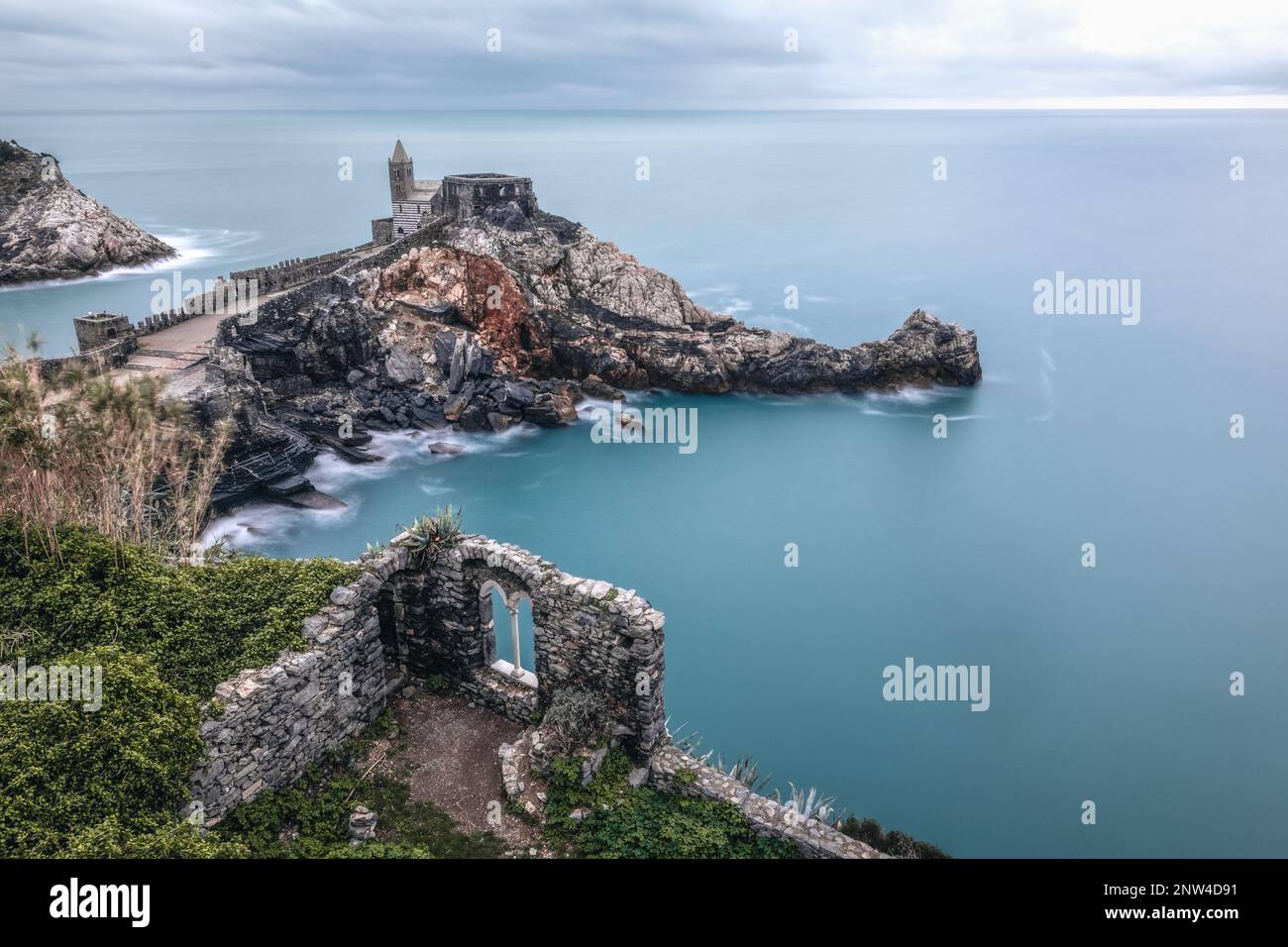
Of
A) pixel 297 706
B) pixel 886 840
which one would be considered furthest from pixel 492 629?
pixel 886 840

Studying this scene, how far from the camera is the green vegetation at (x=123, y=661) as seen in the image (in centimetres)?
884

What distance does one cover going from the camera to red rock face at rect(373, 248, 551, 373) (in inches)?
1610

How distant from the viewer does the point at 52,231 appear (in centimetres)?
6297

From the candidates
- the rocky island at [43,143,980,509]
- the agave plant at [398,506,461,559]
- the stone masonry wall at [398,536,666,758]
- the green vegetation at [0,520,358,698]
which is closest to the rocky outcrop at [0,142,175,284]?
the rocky island at [43,143,980,509]

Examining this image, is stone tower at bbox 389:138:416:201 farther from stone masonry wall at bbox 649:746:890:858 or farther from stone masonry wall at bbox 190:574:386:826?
stone masonry wall at bbox 649:746:890:858

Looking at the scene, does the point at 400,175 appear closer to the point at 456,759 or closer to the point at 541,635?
the point at 541,635

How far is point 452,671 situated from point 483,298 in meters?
29.9

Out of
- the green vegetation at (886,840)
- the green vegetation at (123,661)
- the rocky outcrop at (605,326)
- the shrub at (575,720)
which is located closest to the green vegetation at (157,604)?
the green vegetation at (123,661)

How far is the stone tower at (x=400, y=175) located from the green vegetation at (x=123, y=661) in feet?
160

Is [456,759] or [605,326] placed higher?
[605,326]

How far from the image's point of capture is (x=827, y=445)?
39.8 meters
